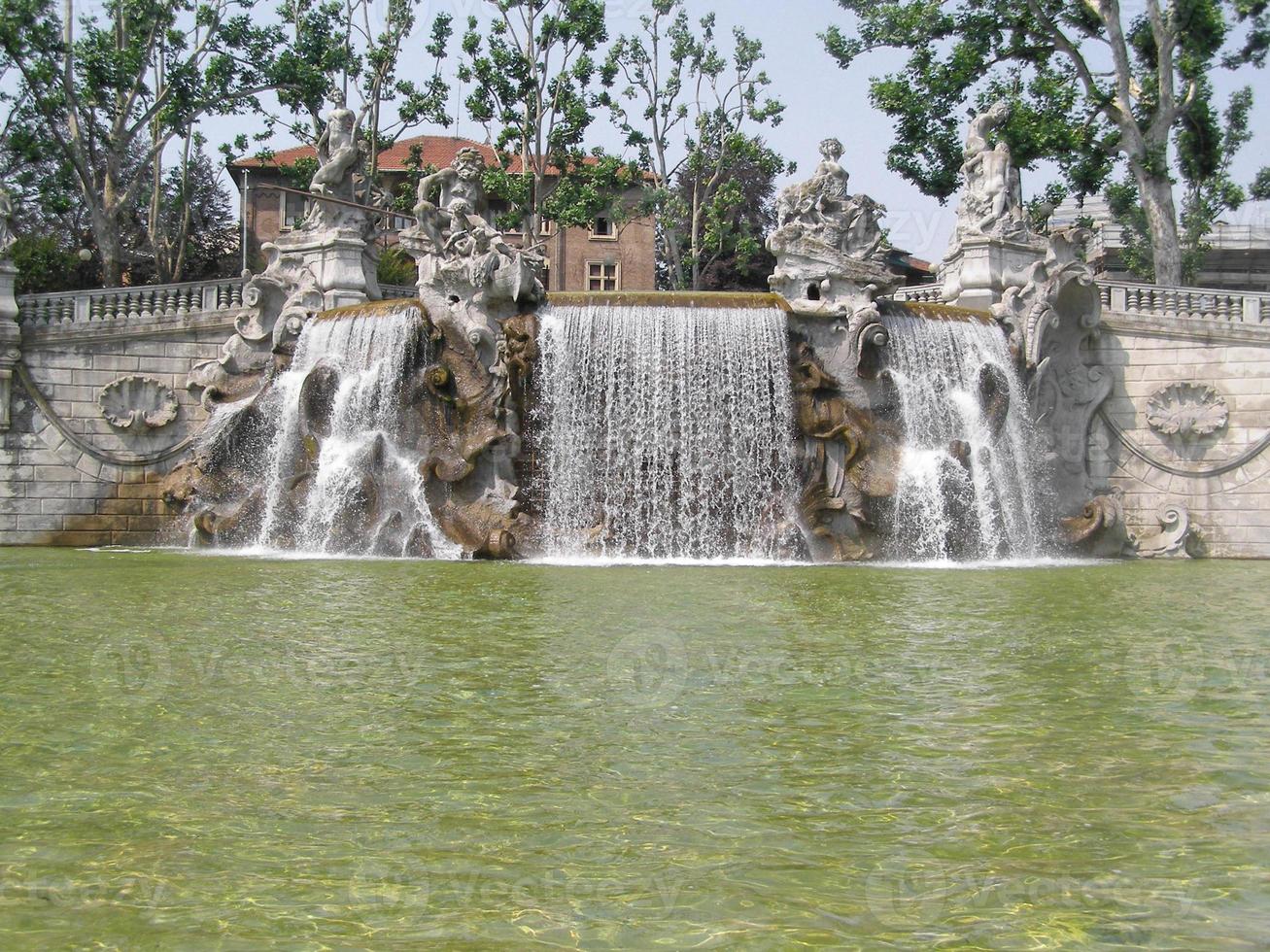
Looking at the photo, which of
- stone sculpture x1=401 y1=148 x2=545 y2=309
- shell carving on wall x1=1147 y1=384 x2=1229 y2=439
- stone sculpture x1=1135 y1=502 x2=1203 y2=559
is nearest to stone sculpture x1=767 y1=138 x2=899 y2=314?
stone sculpture x1=401 y1=148 x2=545 y2=309

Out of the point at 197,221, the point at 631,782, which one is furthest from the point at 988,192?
the point at 197,221

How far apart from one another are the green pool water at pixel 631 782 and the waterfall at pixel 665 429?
340 inches

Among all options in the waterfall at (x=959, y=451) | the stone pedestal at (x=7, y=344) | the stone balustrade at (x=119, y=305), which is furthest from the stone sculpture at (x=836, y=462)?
the stone pedestal at (x=7, y=344)

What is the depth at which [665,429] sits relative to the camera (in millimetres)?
20891

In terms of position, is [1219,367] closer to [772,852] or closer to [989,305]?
[989,305]

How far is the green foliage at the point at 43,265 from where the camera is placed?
118ft

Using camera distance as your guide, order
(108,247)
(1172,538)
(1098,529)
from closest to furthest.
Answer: (1098,529) → (1172,538) → (108,247)

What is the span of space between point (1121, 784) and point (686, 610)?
6312 mm

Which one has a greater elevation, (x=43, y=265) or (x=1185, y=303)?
(x=43, y=265)

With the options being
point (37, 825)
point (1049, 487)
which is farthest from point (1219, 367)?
point (37, 825)

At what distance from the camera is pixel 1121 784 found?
243 inches

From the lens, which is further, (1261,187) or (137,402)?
(1261,187)

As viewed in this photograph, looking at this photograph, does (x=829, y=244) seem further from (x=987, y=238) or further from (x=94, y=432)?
(x=94, y=432)

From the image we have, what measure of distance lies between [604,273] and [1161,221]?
100 feet
